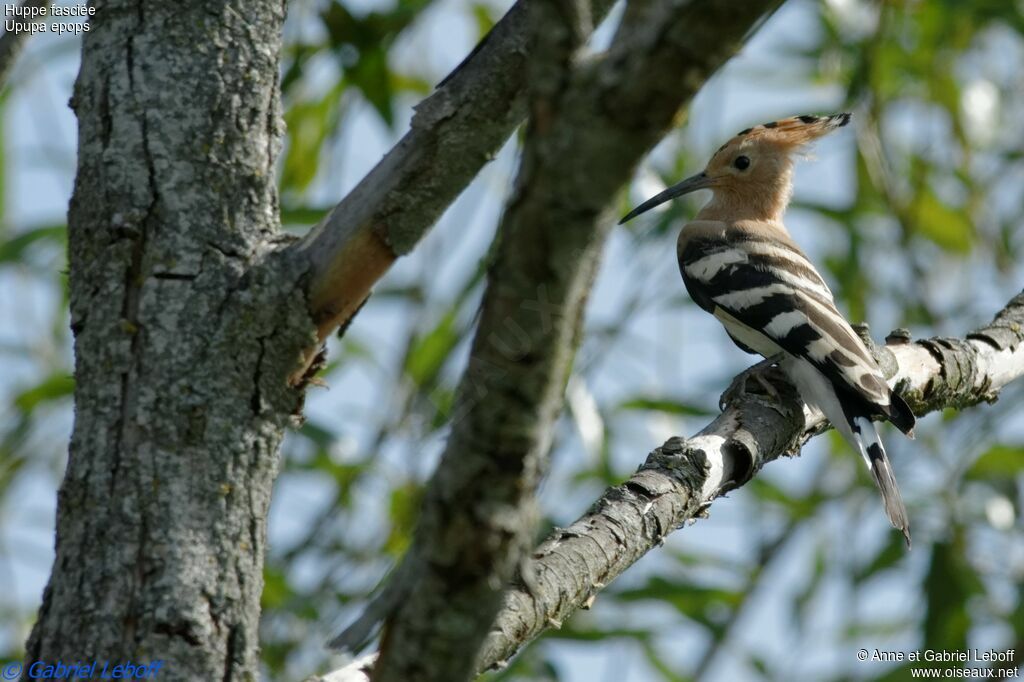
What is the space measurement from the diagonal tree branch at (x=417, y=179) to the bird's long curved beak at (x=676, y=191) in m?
1.97

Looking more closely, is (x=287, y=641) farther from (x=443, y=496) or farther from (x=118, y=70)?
(x=443, y=496)

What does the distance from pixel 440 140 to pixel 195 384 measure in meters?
0.41

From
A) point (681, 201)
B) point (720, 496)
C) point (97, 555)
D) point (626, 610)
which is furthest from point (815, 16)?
point (97, 555)

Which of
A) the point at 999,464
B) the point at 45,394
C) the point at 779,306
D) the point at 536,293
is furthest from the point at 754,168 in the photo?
the point at 536,293

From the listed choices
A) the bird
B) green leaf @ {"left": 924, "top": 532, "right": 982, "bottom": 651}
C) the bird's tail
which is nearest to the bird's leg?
the bird

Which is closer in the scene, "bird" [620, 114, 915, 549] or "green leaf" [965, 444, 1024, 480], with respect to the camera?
"bird" [620, 114, 915, 549]

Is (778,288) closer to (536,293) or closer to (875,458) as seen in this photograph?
(875,458)

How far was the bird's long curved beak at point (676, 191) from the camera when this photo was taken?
365 centimetres

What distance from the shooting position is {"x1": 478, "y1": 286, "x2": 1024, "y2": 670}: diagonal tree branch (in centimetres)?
149

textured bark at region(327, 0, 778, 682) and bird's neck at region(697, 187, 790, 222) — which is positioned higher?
bird's neck at region(697, 187, 790, 222)

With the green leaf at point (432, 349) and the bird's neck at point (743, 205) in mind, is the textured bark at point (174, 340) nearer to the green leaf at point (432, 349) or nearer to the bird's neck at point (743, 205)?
the green leaf at point (432, 349)

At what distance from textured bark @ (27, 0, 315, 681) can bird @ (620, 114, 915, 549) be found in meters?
1.51

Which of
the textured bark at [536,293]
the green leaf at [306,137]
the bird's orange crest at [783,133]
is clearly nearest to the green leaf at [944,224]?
the bird's orange crest at [783,133]

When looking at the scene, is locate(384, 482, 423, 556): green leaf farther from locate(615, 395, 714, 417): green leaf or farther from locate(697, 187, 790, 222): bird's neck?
locate(697, 187, 790, 222): bird's neck
